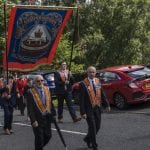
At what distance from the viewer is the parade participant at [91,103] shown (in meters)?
10.5

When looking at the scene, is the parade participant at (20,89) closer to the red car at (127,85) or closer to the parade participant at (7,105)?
the red car at (127,85)

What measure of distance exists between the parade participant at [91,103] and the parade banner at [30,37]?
3.43m

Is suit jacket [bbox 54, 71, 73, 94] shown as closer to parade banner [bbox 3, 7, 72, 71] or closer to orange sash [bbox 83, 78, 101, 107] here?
parade banner [bbox 3, 7, 72, 71]

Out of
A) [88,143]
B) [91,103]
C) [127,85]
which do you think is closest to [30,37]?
[91,103]

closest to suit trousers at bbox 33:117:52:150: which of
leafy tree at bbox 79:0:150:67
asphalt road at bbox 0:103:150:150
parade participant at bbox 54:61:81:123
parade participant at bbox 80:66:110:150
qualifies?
parade participant at bbox 80:66:110:150

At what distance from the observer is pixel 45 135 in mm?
9914

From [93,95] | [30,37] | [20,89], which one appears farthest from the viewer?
[20,89]

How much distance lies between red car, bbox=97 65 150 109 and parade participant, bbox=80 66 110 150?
6114mm

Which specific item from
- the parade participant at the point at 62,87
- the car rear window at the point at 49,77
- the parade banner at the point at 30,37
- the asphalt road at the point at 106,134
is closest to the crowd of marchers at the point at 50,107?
the asphalt road at the point at 106,134

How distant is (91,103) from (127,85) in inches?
257

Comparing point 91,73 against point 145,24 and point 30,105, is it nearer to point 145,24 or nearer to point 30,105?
point 30,105

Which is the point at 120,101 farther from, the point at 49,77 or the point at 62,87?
the point at 49,77

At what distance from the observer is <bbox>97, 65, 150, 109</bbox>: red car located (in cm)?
1692

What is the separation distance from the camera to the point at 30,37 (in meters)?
13.9
